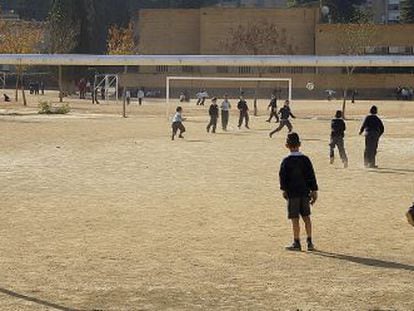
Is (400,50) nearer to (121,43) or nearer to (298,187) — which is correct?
(121,43)

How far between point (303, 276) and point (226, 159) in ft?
42.4

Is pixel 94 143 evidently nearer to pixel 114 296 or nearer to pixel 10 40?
pixel 114 296

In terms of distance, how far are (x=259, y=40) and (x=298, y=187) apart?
73.0 metres

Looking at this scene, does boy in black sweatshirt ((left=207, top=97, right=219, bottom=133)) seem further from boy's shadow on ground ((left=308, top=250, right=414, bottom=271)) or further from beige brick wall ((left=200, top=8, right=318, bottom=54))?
beige brick wall ((left=200, top=8, right=318, bottom=54))

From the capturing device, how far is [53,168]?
19453 millimetres

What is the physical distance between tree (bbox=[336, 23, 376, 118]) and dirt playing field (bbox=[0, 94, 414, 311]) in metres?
52.4

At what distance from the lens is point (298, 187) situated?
10.4 metres

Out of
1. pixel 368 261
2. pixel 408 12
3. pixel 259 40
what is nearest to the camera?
pixel 368 261

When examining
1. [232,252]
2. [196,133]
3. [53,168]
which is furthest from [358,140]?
[232,252]

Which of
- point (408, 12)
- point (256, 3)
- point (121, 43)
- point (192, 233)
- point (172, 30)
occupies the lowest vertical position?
point (192, 233)

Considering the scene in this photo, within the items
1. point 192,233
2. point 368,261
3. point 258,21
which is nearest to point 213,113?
point 192,233

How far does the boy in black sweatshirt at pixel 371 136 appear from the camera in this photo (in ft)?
65.5

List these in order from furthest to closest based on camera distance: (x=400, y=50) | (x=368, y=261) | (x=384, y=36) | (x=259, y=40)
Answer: (x=259, y=40)
(x=400, y=50)
(x=384, y=36)
(x=368, y=261)

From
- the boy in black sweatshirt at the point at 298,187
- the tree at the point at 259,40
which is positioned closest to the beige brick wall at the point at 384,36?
the tree at the point at 259,40
